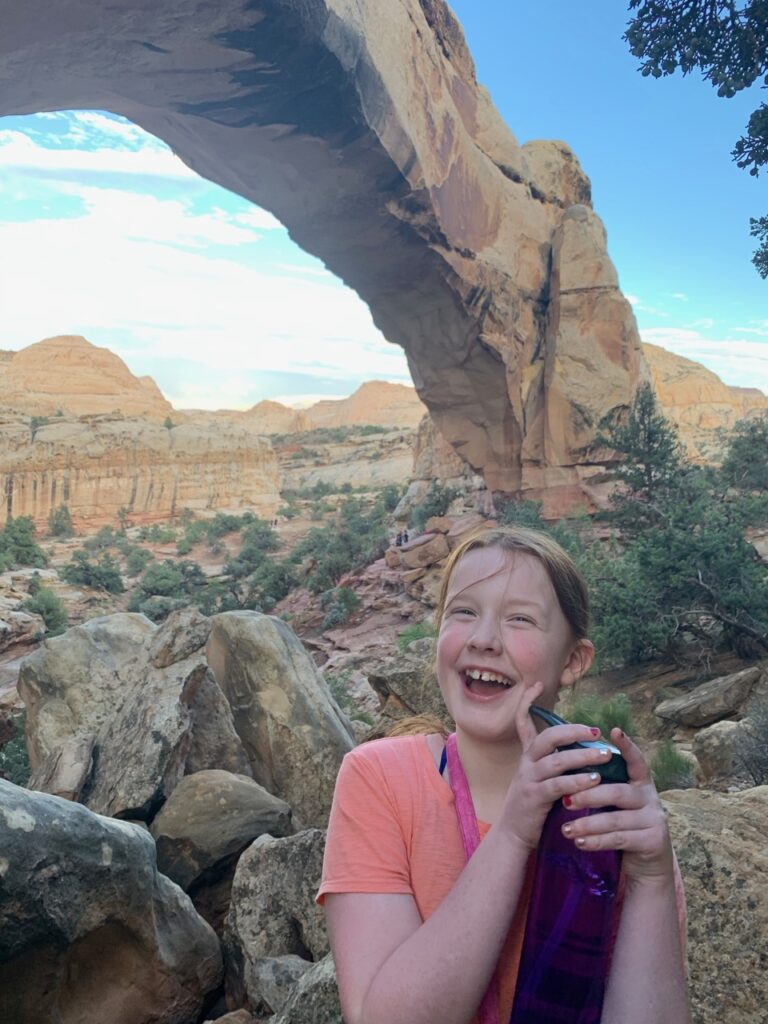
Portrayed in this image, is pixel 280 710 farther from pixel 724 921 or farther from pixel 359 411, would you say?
pixel 359 411

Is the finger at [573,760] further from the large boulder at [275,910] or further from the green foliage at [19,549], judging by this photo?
the green foliage at [19,549]

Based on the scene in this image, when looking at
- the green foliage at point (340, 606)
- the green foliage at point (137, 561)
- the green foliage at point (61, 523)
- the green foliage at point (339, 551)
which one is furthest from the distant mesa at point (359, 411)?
the green foliage at point (340, 606)

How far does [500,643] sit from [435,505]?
19811 millimetres

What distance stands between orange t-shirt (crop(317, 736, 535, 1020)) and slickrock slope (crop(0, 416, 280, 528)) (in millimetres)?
38461

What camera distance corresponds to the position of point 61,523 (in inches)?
1399

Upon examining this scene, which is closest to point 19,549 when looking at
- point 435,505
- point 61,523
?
point 61,523

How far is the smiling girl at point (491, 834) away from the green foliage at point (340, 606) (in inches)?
557

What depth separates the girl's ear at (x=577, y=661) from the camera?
1191 millimetres

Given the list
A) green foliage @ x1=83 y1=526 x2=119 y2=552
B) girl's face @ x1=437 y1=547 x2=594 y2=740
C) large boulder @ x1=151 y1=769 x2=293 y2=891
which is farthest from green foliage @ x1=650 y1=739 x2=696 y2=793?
green foliage @ x1=83 y1=526 x2=119 y2=552

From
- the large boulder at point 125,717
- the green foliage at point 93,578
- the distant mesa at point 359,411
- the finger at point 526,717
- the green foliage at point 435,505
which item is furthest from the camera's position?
the distant mesa at point 359,411

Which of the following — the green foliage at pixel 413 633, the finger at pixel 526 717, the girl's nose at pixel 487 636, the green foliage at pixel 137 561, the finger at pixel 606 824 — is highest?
the girl's nose at pixel 487 636

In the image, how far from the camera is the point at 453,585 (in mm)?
1210

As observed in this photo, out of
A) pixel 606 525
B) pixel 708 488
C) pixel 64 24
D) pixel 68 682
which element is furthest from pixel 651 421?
pixel 68 682

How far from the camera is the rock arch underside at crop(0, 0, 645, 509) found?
9109 mm
